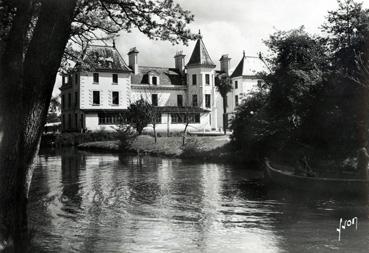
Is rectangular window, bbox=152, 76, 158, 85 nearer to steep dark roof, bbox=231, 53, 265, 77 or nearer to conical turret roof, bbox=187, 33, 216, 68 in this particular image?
conical turret roof, bbox=187, 33, 216, 68

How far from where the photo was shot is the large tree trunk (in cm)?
575

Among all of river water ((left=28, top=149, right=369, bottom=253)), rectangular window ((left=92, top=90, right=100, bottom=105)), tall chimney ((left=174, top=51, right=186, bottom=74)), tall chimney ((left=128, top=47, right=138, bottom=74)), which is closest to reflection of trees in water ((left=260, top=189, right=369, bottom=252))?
river water ((left=28, top=149, right=369, bottom=253))

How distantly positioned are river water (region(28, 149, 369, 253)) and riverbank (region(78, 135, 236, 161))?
35.1ft

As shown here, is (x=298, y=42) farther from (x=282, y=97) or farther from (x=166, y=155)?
(x=166, y=155)

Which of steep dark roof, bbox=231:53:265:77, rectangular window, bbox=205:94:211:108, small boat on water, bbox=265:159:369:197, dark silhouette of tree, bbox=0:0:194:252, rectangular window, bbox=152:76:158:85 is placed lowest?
small boat on water, bbox=265:159:369:197

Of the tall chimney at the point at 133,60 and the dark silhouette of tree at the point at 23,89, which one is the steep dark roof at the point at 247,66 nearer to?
the tall chimney at the point at 133,60

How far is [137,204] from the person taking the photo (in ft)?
49.3

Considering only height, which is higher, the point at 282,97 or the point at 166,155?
the point at 282,97

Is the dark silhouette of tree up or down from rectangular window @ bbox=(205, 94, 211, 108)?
down

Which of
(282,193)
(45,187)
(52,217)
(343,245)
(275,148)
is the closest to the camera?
(343,245)

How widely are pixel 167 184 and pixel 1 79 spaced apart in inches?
573

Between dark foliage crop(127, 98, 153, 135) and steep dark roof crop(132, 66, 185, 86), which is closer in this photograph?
dark foliage crop(127, 98, 153, 135)

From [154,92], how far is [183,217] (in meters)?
46.2

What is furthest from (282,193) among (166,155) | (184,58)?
(184,58)
